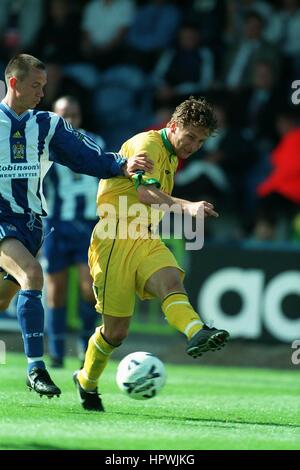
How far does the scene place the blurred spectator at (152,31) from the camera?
15.8 meters

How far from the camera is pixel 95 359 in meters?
7.29

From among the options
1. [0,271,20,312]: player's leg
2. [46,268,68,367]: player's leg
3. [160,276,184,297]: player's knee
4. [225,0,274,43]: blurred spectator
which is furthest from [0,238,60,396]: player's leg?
[225,0,274,43]: blurred spectator

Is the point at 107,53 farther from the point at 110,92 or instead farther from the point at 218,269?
the point at 218,269

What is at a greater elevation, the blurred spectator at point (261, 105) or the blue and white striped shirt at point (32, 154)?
the blurred spectator at point (261, 105)

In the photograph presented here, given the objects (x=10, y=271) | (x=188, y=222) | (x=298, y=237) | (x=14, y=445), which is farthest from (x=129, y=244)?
(x=298, y=237)

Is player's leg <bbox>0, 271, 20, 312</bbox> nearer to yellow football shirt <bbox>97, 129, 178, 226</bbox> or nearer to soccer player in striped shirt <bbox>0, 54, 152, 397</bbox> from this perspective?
soccer player in striped shirt <bbox>0, 54, 152, 397</bbox>

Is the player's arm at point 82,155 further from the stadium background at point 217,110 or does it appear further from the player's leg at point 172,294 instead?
the stadium background at point 217,110

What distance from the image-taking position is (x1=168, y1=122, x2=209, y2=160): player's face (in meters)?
7.09

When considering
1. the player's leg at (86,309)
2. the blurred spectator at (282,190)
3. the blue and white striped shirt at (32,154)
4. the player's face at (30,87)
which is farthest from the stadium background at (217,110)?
the player's face at (30,87)

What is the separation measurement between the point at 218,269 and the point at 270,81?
128 inches

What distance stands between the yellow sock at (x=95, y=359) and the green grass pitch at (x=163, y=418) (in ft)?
0.69

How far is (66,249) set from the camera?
416 inches

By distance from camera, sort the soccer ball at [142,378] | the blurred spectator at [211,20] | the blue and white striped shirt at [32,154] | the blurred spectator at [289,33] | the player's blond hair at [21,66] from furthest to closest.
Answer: the blurred spectator at [211,20], the blurred spectator at [289,33], the blue and white striped shirt at [32,154], the player's blond hair at [21,66], the soccer ball at [142,378]

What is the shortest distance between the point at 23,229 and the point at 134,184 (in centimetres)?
82
